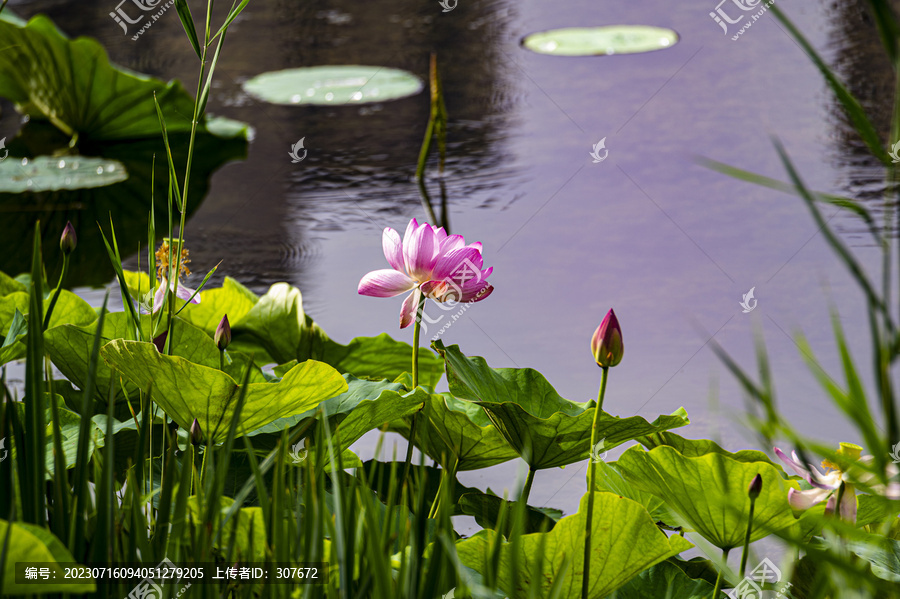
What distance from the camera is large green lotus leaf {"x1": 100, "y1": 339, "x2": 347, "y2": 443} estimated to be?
0.82 metres

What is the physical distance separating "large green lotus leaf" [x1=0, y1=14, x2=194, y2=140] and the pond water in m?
0.45

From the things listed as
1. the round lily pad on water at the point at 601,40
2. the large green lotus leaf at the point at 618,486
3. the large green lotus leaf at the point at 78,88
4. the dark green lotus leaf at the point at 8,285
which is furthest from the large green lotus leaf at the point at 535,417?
the round lily pad on water at the point at 601,40

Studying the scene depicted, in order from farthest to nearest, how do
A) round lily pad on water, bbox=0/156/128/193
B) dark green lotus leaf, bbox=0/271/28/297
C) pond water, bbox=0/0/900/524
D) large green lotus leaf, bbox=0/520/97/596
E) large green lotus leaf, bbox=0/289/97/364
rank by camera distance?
round lily pad on water, bbox=0/156/128/193, pond water, bbox=0/0/900/524, dark green lotus leaf, bbox=0/271/28/297, large green lotus leaf, bbox=0/289/97/364, large green lotus leaf, bbox=0/520/97/596

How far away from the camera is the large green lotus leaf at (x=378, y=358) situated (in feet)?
4.36

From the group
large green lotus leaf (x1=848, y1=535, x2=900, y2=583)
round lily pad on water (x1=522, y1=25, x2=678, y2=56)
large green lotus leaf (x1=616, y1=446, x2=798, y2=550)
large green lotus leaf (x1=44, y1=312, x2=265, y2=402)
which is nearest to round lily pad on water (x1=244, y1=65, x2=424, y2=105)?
round lily pad on water (x1=522, y1=25, x2=678, y2=56)

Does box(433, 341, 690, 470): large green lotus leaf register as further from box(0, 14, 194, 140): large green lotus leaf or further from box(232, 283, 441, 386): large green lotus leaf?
box(0, 14, 194, 140): large green lotus leaf

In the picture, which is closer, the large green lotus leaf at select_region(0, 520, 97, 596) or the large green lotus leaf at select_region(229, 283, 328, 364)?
the large green lotus leaf at select_region(0, 520, 97, 596)

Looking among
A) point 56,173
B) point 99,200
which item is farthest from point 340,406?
point 56,173

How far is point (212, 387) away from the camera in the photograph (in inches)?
33.3

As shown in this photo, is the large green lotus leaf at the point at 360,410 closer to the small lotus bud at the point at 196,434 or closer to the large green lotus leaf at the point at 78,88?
the small lotus bud at the point at 196,434

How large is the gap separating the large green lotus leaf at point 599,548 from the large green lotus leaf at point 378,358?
0.56 metres

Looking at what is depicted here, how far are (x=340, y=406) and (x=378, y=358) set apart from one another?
1.37 ft

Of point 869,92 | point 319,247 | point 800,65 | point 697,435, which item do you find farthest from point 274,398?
point 800,65

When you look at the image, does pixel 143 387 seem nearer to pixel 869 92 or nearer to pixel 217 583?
pixel 217 583
